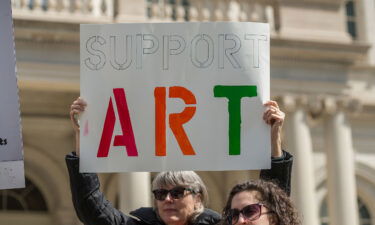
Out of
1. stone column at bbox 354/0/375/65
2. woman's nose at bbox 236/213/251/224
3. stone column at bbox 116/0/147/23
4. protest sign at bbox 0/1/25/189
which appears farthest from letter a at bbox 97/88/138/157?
stone column at bbox 354/0/375/65

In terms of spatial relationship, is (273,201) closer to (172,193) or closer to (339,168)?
(172,193)

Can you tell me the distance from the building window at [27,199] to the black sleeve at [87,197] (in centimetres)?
1313

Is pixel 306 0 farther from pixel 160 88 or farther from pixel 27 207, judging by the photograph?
pixel 160 88

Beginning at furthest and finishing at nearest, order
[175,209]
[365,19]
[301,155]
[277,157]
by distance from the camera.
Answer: [365,19] < [301,155] < [277,157] < [175,209]

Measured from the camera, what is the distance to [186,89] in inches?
197

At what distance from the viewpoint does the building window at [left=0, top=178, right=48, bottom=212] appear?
17656mm

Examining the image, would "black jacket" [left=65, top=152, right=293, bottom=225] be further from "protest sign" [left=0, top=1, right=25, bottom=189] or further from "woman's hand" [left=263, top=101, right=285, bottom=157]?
"protest sign" [left=0, top=1, right=25, bottom=189]

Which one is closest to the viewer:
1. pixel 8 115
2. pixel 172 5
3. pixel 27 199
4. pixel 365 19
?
pixel 8 115

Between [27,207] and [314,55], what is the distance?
6024 millimetres

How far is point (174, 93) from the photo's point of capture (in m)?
4.98

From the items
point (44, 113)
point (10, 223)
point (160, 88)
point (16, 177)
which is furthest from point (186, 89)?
point (10, 223)

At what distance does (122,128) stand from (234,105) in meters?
0.58

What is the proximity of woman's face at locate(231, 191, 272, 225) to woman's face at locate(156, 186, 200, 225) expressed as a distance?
0.68 m

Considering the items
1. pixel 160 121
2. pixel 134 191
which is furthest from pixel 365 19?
pixel 160 121
